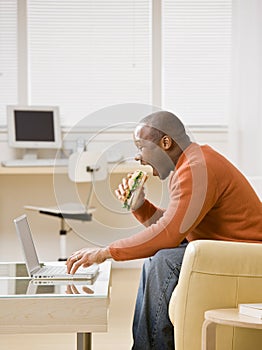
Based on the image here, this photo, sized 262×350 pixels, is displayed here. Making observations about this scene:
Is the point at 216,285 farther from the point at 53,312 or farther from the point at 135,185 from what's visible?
the point at 135,185

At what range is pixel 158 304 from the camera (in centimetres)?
262

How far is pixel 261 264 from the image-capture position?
2381mm

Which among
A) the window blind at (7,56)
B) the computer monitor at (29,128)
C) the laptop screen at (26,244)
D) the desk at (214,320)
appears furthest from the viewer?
the window blind at (7,56)

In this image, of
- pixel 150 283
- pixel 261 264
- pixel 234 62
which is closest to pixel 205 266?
pixel 261 264

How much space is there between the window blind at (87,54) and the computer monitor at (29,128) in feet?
0.69

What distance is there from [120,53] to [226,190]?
10.9 ft

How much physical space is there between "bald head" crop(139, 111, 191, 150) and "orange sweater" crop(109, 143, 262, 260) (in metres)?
0.05

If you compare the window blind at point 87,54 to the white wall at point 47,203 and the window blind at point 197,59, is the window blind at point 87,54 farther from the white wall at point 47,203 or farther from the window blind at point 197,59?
the white wall at point 47,203

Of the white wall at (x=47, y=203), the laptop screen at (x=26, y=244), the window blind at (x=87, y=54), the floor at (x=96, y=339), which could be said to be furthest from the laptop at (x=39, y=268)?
the window blind at (x=87, y=54)

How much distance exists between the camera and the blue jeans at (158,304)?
8.57 feet

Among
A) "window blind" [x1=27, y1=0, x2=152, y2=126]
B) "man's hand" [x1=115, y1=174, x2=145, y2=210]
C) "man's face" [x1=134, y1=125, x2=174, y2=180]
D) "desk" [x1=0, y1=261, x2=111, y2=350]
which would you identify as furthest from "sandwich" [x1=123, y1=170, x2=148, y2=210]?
"window blind" [x1=27, y1=0, x2=152, y2=126]

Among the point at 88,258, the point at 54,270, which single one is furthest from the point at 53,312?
the point at 54,270

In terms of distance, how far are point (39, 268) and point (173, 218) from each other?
1.80 ft

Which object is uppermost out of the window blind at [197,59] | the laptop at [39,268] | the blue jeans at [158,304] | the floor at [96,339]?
the window blind at [197,59]
